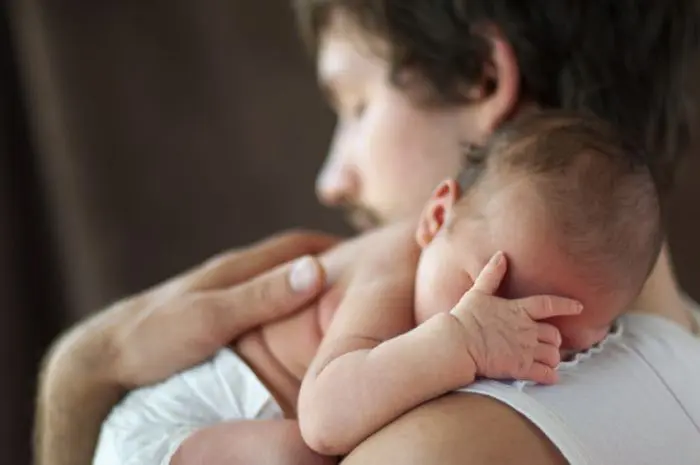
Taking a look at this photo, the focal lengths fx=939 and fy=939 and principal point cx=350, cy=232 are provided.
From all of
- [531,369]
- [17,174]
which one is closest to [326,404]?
[531,369]

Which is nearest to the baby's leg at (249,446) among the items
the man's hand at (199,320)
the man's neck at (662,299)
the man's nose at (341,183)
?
the man's hand at (199,320)

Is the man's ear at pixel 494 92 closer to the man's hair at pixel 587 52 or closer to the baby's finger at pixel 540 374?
the man's hair at pixel 587 52

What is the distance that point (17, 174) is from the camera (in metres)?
1.72

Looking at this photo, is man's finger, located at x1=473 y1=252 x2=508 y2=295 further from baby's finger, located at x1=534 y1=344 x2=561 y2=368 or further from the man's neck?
the man's neck

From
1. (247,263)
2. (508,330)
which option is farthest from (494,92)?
(508,330)

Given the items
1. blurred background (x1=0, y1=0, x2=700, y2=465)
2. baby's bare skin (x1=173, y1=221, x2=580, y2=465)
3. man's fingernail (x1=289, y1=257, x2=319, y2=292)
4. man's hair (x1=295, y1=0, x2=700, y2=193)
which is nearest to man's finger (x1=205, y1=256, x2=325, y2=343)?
man's fingernail (x1=289, y1=257, x2=319, y2=292)

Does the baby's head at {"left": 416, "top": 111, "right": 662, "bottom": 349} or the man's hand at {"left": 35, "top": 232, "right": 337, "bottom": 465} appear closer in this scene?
the baby's head at {"left": 416, "top": 111, "right": 662, "bottom": 349}

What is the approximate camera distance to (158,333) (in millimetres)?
931

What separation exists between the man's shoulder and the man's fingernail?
0.79 feet

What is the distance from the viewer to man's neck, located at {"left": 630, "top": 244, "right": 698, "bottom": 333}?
93 cm

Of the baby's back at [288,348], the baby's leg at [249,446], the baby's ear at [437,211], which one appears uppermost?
the baby's ear at [437,211]

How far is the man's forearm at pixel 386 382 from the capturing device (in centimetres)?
69

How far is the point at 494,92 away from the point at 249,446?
0.53 metres

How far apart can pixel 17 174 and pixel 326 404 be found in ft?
3.89
